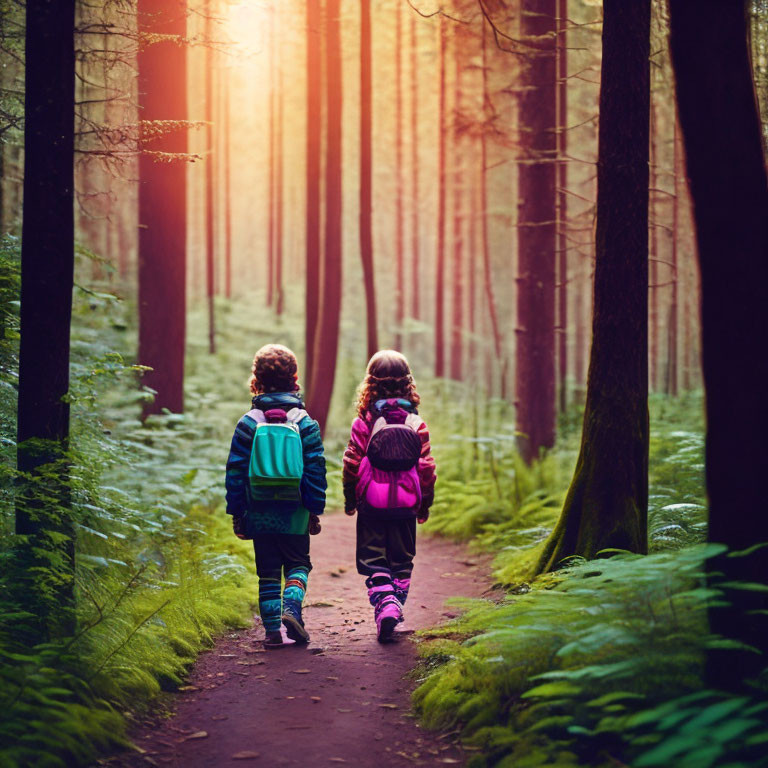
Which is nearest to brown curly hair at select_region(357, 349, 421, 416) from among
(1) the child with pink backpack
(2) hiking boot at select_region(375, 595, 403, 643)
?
(1) the child with pink backpack

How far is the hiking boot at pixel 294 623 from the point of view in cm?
576

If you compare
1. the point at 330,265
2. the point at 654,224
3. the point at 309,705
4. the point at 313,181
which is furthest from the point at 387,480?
the point at 313,181

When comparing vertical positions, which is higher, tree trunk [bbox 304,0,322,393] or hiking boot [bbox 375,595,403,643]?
tree trunk [bbox 304,0,322,393]

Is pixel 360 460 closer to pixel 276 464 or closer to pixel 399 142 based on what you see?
pixel 276 464

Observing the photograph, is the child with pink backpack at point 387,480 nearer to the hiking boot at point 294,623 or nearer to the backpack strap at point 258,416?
the hiking boot at point 294,623

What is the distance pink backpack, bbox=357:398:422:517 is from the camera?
597 centimetres

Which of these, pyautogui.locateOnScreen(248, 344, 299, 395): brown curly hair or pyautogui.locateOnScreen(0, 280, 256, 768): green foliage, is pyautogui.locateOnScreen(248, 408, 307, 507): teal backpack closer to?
pyautogui.locateOnScreen(248, 344, 299, 395): brown curly hair

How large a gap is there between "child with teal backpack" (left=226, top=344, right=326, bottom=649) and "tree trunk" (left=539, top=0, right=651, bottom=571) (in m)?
2.12

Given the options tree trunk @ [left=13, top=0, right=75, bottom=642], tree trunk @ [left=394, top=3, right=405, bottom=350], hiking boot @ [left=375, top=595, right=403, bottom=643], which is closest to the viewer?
tree trunk @ [left=13, top=0, right=75, bottom=642]

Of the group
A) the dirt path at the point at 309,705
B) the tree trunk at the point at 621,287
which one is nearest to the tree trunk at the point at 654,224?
the tree trunk at the point at 621,287

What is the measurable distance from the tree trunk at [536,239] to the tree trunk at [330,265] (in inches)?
190

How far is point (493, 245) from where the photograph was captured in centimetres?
3428

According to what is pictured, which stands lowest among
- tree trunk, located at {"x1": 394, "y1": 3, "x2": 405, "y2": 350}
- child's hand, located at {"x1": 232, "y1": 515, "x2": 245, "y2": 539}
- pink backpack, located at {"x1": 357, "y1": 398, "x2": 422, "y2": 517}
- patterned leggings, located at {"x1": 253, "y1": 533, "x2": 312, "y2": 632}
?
patterned leggings, located at {"x1": 253, "y1": 533, "x2": 312, "y2": 632}

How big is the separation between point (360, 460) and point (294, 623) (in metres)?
1.36
